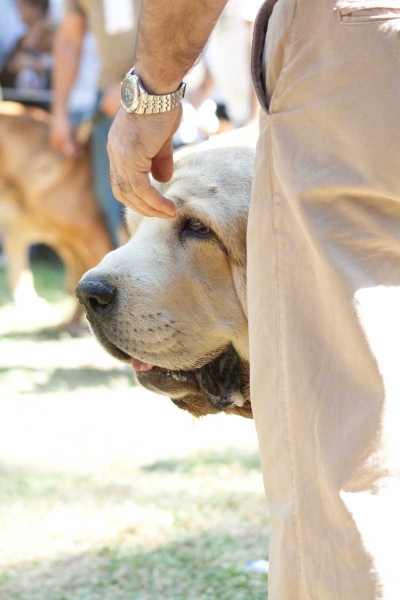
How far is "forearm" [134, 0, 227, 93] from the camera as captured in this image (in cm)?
196

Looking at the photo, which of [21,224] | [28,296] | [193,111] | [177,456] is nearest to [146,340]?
[177,456]

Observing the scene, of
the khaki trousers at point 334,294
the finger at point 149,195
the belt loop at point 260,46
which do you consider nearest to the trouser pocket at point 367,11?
the khaki trousers at point 334,294

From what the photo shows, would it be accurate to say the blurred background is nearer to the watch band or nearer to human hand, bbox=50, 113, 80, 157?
human hand, bbox=50, 113, 80, 157

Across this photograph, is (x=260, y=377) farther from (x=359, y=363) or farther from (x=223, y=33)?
(x=223, y=33)

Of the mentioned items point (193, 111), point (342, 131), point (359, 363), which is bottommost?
point (359, 363)

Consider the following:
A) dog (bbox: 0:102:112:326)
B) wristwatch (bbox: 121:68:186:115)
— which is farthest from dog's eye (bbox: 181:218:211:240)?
dog (bbox: 0:102:112:326)

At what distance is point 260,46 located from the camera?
1.90 meters

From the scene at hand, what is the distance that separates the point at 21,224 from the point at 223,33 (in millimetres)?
3600

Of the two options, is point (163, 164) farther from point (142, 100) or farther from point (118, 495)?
point (118, 495)

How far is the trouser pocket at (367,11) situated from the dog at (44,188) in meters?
6.62

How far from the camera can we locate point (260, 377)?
1.87 meters

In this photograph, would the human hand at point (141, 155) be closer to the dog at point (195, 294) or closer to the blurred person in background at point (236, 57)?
the dog at point (195, 294)

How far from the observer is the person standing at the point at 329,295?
5.42ft

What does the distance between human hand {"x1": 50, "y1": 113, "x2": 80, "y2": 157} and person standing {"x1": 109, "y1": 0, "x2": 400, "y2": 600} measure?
20.8 ft
